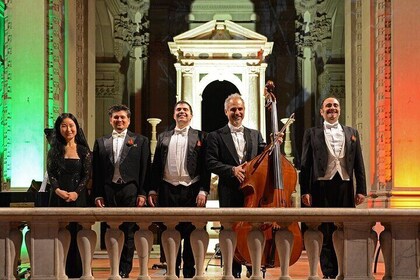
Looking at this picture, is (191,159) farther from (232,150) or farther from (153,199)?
(153,199)

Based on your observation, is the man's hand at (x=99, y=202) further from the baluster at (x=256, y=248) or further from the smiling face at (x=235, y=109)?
the baluster at (x=256, y=248)

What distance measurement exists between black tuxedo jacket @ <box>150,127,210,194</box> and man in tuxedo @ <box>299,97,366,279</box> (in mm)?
844

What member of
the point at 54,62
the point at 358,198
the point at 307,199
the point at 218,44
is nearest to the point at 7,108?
the point at 54,62

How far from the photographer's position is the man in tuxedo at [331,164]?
6727 millimetres

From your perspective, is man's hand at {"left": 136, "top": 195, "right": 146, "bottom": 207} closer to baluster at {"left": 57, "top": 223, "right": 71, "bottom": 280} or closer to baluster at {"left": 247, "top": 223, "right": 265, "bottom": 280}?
baluster at {"left": 57, "top": 223, "right": 71, "bottom": 280}

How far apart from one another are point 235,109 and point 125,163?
1.04 meters

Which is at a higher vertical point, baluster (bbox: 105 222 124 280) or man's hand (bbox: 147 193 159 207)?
man's hand (bbox: 147 193 159 207)

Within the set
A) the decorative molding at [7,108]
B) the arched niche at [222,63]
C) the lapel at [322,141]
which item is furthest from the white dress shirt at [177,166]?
the arched niche at [222,63]

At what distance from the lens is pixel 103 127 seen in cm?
1830

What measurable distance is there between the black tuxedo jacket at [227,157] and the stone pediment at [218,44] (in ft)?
27.1

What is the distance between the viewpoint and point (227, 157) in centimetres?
676

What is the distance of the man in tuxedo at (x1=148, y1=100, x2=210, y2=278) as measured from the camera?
680 cm

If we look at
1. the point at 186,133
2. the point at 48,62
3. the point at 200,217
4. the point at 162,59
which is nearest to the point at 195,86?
the point at 162,59

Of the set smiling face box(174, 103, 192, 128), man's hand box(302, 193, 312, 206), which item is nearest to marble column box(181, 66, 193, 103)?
smiling face box(174, 103, 192, 128)
